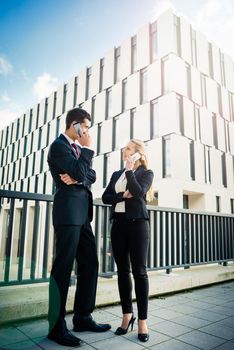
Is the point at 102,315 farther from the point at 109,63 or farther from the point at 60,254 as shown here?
the point at 109,63

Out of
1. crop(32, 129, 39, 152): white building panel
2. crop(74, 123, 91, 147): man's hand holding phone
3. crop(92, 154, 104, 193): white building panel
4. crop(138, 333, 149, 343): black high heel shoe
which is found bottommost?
crop(138, 333, 149, 343): black high heel shoe

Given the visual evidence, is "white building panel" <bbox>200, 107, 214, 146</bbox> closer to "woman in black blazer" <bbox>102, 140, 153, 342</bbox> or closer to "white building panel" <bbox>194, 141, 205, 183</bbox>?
"white building panel" <bbox>194, 141, 205, 183</bbox>

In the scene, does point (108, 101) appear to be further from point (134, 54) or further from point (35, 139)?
point (35, 139)

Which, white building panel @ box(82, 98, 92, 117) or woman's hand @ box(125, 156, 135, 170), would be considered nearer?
woman's hand @ box(125, 156, 135, 170)

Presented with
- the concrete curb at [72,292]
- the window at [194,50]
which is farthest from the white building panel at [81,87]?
the concrete curb at [72,292]

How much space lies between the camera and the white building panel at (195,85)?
20.8 meters

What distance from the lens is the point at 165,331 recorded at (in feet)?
9.37

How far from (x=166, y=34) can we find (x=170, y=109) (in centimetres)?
577

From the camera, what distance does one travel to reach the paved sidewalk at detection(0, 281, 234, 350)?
8.18 feet

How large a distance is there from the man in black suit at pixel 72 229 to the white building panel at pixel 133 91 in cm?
1972

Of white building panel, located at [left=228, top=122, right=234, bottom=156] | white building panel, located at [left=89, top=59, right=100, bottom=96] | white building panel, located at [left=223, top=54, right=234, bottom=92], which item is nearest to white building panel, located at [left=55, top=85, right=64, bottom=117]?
white building panel, located at [left=89, top=59, right=100, bottom=96]

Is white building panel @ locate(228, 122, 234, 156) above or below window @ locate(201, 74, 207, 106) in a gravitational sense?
below

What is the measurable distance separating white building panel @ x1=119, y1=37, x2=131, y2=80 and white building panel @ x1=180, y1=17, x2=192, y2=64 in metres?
4.53

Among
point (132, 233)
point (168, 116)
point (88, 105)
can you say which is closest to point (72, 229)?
point (132, 233)
